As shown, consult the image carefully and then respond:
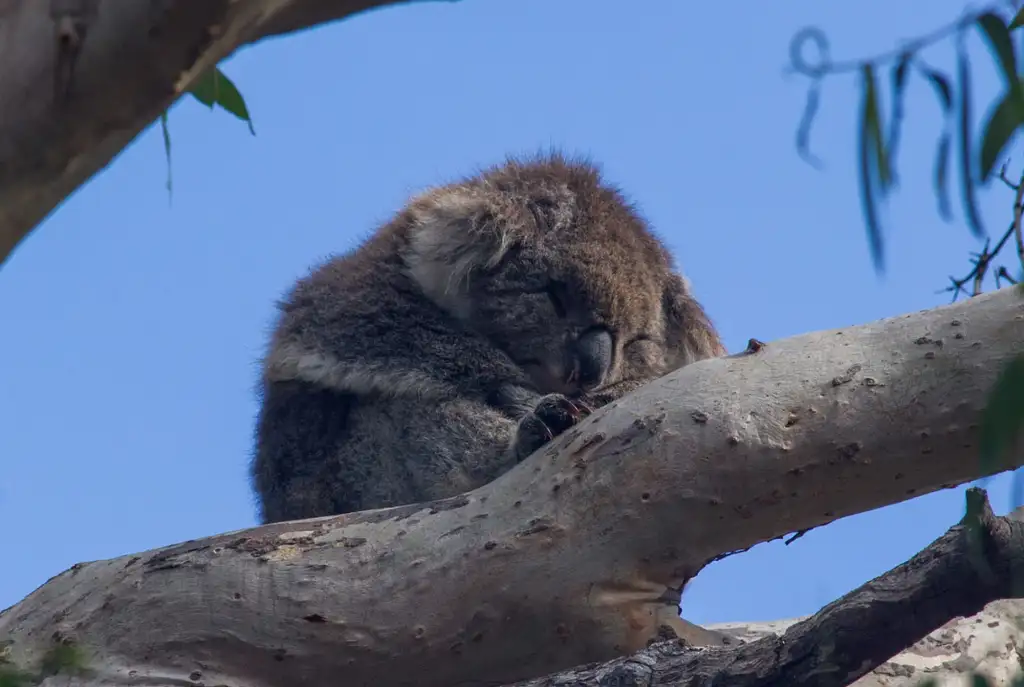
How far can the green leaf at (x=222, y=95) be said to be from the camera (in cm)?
245

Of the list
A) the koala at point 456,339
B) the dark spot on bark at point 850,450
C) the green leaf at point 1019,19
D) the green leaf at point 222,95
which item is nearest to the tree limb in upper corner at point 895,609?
the dark spot on bark at point 850,450

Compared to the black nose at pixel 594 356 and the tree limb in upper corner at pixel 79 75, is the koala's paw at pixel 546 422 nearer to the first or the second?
the black nose at pixel 594 356

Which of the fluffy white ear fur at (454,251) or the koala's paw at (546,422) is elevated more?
the fluffy white ear fur at (454,251)

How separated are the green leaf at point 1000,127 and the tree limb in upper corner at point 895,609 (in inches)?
43.5

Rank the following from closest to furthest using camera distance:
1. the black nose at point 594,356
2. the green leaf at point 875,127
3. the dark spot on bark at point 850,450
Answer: the green leaf at point 875,127 < the dark spot on bark at point 850,450 < the black nose at point 594,356

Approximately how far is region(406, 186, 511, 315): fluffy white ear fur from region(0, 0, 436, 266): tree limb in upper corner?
8.36 ft

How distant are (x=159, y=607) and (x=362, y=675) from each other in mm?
466

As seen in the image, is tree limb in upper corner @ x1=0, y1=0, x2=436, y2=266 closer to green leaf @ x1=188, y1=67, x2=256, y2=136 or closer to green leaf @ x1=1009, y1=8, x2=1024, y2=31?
green leaf @ x1=188, y1=67, x2=256, y2=136

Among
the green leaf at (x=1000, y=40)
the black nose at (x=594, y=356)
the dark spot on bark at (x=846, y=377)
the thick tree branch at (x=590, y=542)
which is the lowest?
the thick tree branch at (x=590, y=542)

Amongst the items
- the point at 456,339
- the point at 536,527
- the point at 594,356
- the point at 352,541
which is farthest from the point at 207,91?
the point at 594,356

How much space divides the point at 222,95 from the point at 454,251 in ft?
4.77

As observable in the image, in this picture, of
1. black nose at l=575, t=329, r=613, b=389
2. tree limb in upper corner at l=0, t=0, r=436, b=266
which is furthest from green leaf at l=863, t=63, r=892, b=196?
black nose at l=575, t=329, r=613, b=389

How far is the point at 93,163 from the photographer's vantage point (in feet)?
5.04

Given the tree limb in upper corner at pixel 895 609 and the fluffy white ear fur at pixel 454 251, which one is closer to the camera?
the tree limb in upper corner at pixel 895 609
